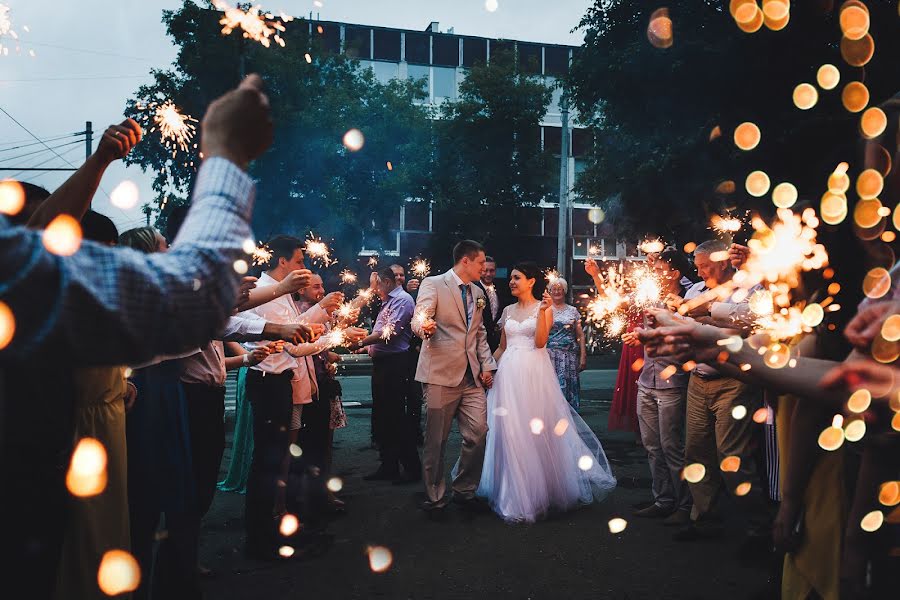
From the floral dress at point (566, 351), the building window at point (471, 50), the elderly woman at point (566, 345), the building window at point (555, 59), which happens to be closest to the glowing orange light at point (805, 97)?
the elderly woman at point (566, 345)

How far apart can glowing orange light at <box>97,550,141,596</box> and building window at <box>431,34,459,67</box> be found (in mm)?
37653

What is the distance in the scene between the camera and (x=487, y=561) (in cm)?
492

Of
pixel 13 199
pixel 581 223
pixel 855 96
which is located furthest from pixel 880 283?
pixel 581 223

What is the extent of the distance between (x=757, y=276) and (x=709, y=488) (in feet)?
5.90

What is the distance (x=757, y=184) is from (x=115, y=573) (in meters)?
13.6

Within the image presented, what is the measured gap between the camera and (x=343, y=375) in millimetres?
19062

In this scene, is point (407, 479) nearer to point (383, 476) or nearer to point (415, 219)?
point (383, 476)

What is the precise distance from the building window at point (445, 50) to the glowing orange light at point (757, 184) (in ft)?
89.0

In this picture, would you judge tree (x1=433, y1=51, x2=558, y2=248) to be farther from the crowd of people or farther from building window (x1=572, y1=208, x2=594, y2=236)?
the crowd of people

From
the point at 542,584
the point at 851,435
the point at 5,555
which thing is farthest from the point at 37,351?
the point at 542,584

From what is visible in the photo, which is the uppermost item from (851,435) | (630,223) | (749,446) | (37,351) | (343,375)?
(630,223)

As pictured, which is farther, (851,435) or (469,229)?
(469,229)

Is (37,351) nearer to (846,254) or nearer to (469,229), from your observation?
(846,254)

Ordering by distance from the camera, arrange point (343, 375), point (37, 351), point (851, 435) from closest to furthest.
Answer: point (37, 351) → point (851, 435) → point (343, 375)
